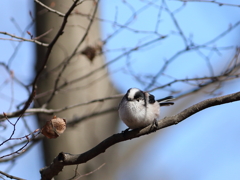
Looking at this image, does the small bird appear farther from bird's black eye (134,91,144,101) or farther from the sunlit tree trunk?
the sunlit tree trunk

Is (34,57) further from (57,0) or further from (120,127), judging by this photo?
(120,127)

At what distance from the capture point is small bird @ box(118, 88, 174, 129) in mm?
3000

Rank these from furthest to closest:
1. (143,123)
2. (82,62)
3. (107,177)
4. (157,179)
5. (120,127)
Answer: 1. (157,179)
2. (120,127)
3. (107,177)
4. (82,62)
5. (143,123)

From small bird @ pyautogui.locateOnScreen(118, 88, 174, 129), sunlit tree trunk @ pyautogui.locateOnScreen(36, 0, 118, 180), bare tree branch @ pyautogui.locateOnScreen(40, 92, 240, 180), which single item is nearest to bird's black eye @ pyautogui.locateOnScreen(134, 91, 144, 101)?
small bird @ pyautogui.locateOnScreen(118, 88, 174, 129)

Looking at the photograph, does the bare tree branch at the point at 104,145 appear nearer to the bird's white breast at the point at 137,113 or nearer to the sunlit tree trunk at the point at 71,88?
the bird's white breast at the point at 137,113

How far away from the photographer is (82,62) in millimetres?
5645

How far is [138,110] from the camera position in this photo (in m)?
3.07

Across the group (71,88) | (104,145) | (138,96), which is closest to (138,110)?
(138,96)

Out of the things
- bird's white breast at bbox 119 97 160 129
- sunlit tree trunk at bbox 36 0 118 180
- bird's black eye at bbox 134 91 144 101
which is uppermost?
sunlit tree trunk at bbox 36 0 118 180

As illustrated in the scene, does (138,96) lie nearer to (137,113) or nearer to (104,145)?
(137,113)

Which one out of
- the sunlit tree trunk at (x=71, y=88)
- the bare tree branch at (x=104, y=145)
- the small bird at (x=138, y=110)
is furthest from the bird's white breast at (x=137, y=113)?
the sunlit tree trunk at (x=71, y=88)

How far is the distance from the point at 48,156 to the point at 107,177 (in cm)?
142

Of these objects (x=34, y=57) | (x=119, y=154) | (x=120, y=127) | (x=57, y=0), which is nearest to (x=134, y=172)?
(x=119, y=154)

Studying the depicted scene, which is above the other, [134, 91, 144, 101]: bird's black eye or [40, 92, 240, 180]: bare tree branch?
[134, 91, 144, 101]: bird's black eye
